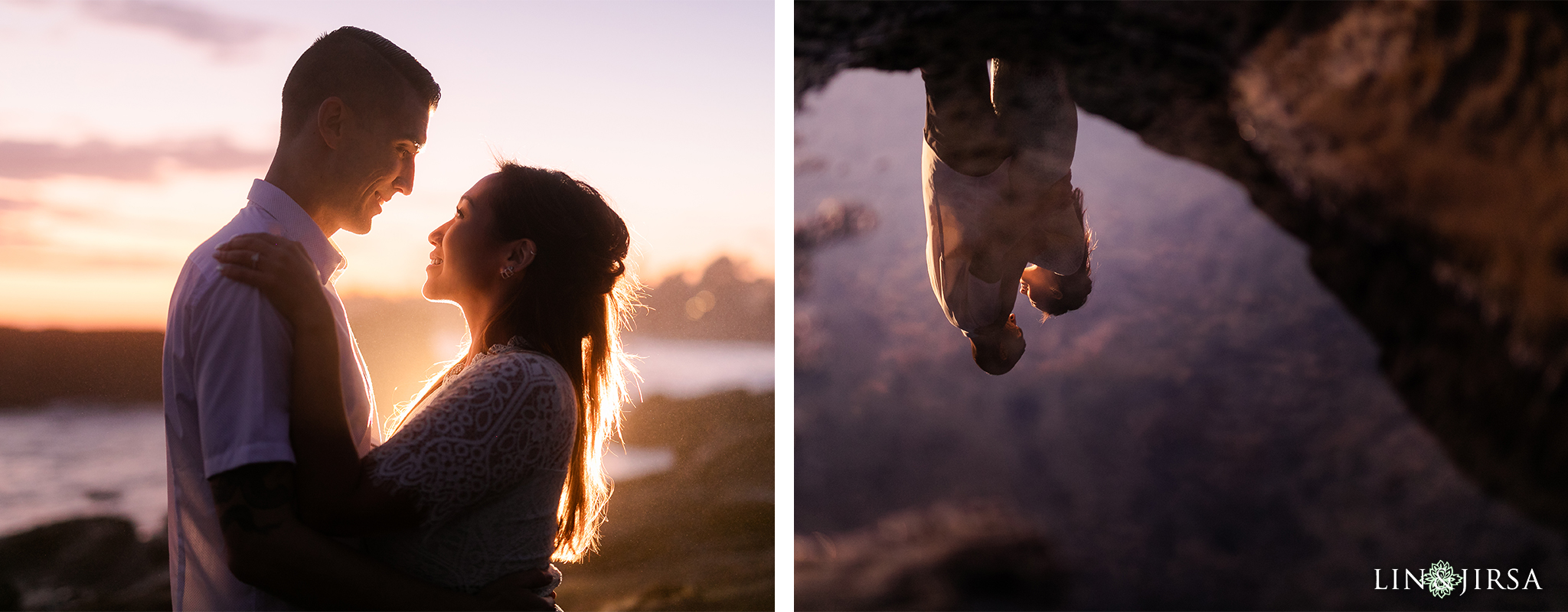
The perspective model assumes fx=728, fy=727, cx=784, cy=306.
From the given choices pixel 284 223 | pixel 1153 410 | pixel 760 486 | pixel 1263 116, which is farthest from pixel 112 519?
pixel 1263 116

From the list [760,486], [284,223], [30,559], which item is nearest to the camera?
[284,223]

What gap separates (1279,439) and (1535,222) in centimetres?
48

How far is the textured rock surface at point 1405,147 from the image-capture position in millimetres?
1128

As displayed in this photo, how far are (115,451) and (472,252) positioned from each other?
4.70 ft

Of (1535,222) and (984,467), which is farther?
(984,467)

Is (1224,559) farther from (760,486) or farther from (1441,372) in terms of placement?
(760,486)

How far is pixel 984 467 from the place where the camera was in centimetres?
132

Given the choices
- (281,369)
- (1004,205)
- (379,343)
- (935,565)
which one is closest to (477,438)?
(281,369)

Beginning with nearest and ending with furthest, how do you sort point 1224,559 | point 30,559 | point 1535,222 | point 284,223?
1. point 284,223
2. point 1535,222
3. point 1224,559
4. point 30,559

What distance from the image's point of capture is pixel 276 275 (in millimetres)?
800

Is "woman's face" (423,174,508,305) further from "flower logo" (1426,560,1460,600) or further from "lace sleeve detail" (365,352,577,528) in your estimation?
"flower logo" (1426,560,1460,600)

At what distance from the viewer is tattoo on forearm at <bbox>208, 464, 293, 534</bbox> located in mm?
768

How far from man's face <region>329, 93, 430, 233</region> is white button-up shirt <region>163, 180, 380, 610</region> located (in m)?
0.05

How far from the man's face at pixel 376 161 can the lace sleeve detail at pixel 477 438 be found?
0.31m
